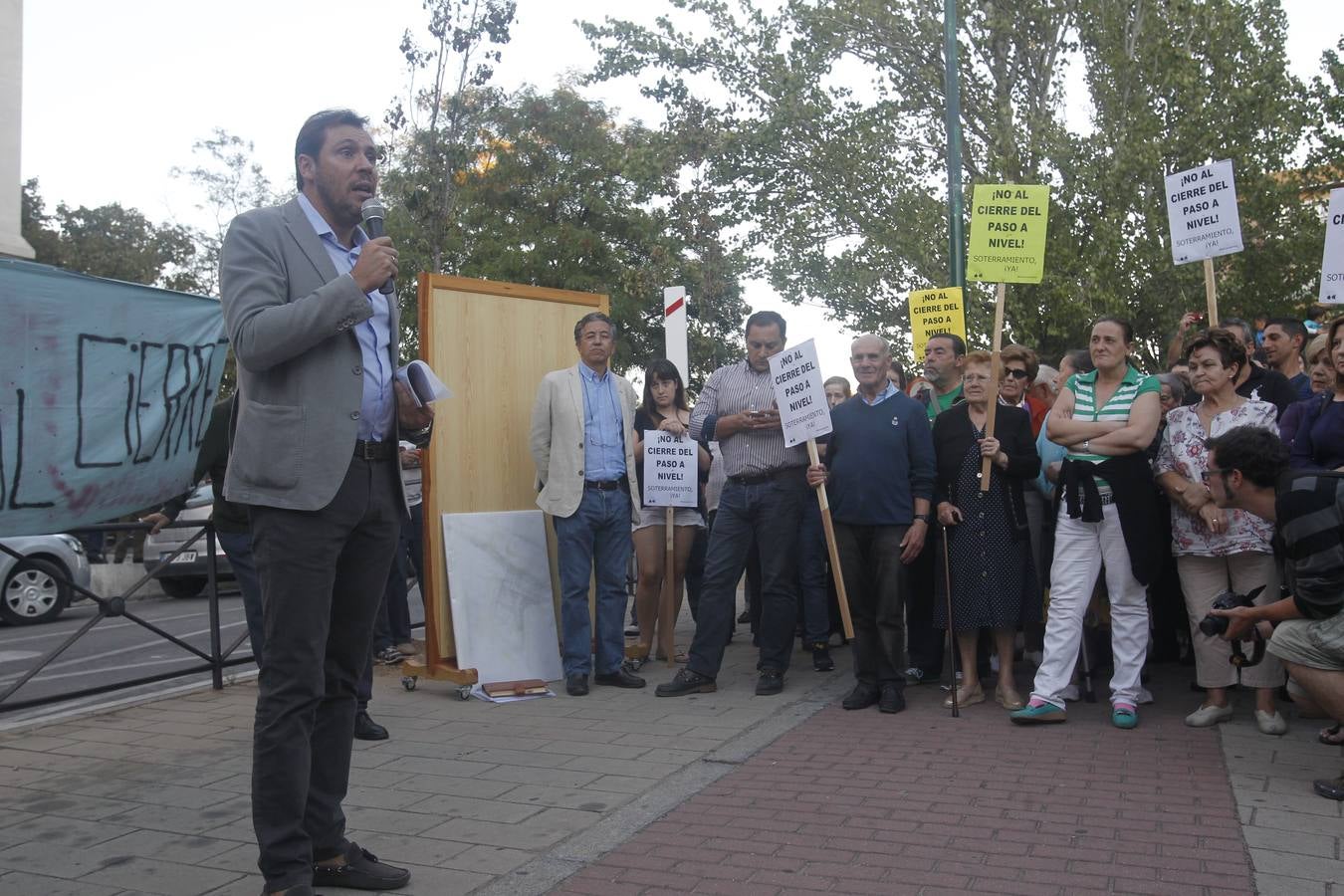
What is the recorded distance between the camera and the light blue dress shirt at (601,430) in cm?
741

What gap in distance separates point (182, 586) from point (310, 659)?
13071 millimetres

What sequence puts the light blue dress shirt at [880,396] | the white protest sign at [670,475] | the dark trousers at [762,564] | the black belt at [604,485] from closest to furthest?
1. the light blue dress shirt at [880,396]
2. the dark trousers at [762,564]
3. the black belt at [604,485]
4. the white protest sign at [670,475]

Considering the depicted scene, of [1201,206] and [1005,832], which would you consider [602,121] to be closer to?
[1201,206]

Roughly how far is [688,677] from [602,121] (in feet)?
82.8

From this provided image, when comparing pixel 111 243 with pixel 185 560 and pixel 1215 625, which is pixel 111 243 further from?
pixel 1215 625

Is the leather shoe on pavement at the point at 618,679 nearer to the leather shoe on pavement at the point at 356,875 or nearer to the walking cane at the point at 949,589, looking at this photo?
the walking cane at the point at 949,589

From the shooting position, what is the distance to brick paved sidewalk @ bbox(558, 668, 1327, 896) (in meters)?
3.92

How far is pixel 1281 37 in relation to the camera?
18375 mm

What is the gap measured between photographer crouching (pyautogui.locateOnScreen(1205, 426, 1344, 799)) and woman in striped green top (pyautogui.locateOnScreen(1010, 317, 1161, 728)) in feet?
3.46

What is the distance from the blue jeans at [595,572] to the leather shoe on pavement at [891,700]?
170cm

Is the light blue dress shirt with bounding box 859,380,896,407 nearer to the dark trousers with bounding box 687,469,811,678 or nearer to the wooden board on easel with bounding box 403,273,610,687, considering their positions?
the dark trousers with bounding box 687,469,811,678

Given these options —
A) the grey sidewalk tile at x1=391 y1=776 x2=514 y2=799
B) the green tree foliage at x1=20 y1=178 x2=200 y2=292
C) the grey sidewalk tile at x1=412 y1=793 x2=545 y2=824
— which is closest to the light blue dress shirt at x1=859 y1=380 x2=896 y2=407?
the grey sidewalk tile at x1=391 y1=776 x2=514 y2=799

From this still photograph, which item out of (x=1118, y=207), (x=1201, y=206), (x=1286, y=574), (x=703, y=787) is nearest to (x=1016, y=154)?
(x=1118, y=207)

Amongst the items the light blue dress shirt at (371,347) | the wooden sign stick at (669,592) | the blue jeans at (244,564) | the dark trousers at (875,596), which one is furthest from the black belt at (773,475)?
the light blue dress shirt at (371,347)
